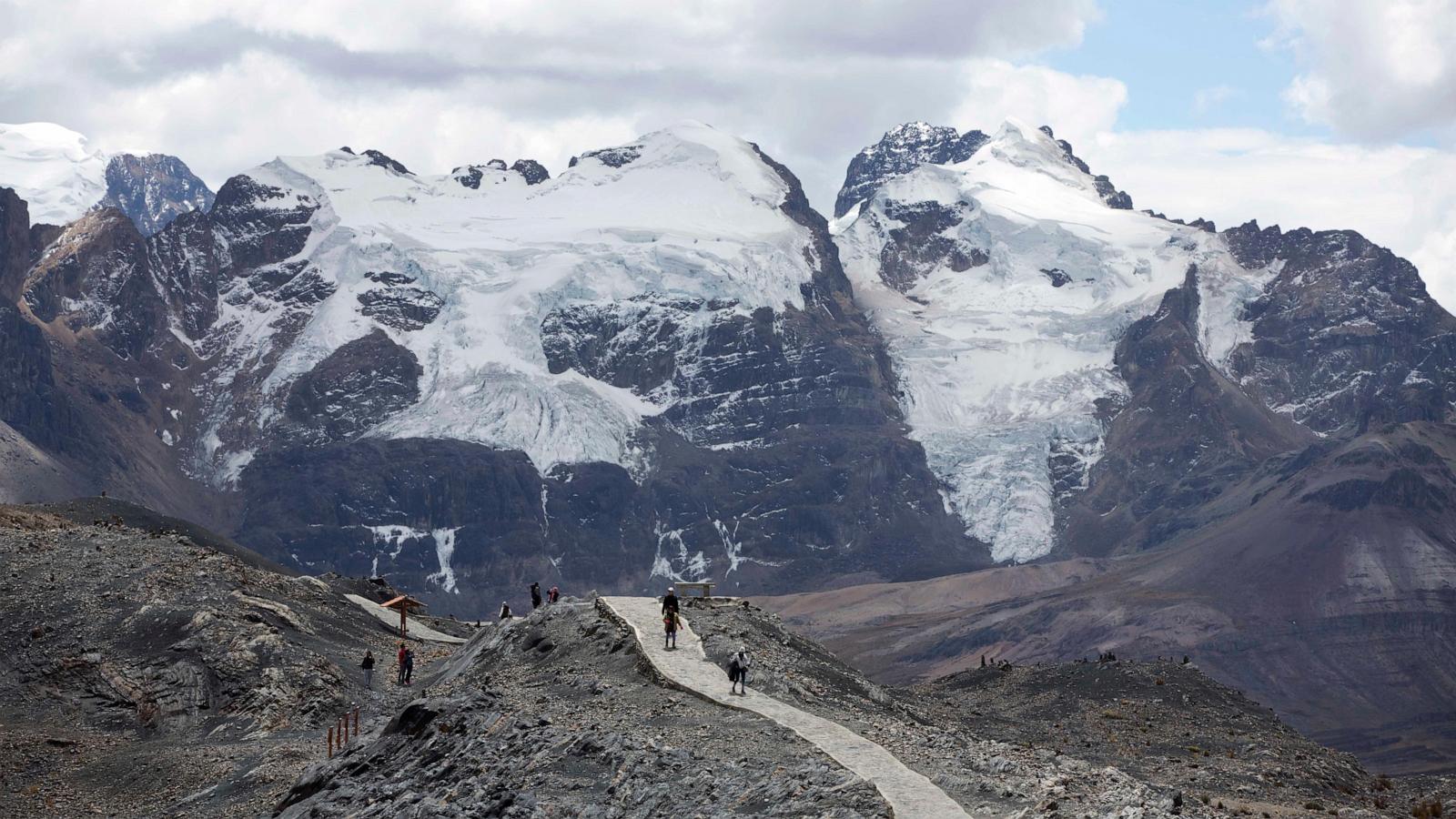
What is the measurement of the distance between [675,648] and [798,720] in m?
12.5

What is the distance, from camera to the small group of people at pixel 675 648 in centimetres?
A: 7281

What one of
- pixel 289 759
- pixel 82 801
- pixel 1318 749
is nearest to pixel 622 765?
pixel 289 759

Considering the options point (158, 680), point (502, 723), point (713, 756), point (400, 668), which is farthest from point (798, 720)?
point (158, 680)

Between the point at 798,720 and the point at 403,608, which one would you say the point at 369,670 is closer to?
the point at 403,608

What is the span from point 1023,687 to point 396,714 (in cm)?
5906

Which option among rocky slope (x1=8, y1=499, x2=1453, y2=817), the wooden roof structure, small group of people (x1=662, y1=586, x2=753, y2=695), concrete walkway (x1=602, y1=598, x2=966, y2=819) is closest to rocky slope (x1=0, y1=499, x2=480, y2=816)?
rocky slope (x1=8, y1=499, x2=1453, y2=817)

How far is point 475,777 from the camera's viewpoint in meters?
64.2

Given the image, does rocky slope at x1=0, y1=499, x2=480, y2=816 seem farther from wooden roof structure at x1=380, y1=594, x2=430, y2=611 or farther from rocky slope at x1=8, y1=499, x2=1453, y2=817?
wooden roof structure at x1=380, y1=594, x2=430, y2=611

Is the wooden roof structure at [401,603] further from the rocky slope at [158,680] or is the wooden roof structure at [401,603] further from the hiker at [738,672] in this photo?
the hiker at [738,672]

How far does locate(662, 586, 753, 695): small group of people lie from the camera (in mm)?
72812

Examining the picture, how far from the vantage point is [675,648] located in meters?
80.6

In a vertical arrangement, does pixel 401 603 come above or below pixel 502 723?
above

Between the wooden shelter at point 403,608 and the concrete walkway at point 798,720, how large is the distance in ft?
82.9

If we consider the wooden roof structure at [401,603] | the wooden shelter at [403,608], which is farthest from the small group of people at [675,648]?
the wooden roof structure at [401,603]
